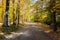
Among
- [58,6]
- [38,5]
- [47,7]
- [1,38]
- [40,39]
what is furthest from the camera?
[38,5]

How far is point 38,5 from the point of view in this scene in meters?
21.2

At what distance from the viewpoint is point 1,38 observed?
12703 millimetres

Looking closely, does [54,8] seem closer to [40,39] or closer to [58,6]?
[58,6]

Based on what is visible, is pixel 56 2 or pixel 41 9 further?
pixel 41 9

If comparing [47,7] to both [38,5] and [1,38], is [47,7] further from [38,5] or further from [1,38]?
[1,38]

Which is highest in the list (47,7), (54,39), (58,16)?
(47,7)

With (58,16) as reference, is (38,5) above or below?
above

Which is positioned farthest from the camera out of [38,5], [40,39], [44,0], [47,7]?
[38,5]

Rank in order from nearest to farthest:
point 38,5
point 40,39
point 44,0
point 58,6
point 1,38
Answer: point 1,38 < point 40,39 < point 58,6 < point 44,0 < point 38,5

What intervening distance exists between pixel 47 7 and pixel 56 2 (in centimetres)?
170

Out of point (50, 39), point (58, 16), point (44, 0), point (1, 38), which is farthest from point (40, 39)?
point (58, 16)

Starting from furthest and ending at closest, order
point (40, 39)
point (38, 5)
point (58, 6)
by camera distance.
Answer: point (38, 5), point (58, 6), point (40, 39)

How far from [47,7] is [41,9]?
2.02 meters

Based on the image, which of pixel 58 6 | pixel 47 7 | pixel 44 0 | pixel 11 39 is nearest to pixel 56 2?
pixel 58 6
